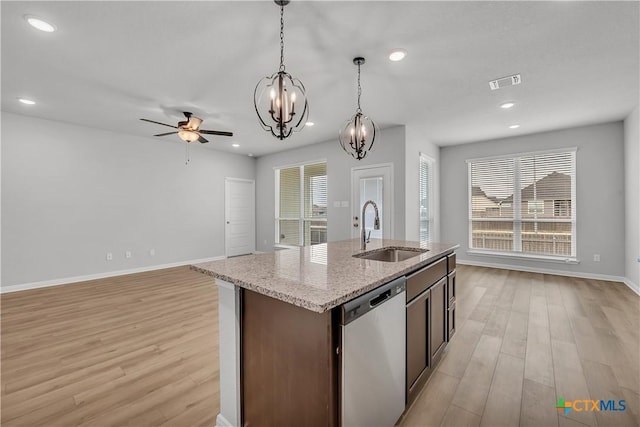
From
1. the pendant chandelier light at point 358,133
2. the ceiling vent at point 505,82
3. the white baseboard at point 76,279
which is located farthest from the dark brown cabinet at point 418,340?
the white baseboard at point 76,279

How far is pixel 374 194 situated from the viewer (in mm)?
5215

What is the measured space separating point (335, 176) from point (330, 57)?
3247 millimetres

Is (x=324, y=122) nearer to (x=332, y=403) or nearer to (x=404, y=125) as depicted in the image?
(x=404, y=125)

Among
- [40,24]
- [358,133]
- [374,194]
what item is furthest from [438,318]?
[40,24]

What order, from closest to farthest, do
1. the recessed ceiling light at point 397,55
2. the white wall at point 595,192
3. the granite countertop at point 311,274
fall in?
the granite countertop at point 311,274
the recessed ceiling light at point 397,55
the white wall at point 595,192

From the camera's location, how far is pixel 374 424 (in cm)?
136

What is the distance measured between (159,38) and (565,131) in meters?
6.37

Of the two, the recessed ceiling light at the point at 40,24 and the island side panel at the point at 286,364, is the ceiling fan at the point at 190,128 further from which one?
the island side panel at the point at 286,364

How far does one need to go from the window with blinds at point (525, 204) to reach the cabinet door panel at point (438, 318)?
4.34 metres

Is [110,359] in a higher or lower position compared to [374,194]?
lower

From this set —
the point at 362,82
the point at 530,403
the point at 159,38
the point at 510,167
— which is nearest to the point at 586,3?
the point at 362,82

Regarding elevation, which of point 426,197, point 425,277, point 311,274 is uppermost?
point 426,197

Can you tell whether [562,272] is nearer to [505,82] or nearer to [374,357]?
[505,82]

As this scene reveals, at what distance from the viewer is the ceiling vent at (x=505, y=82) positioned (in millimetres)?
3090
